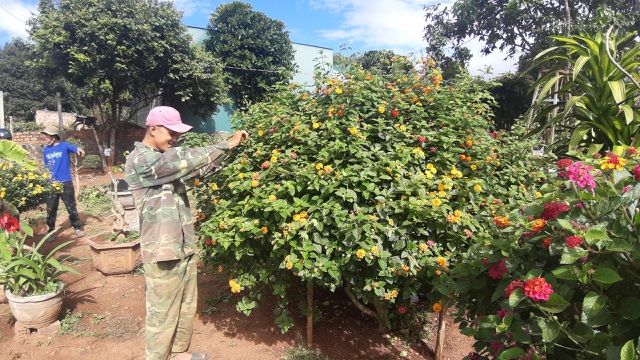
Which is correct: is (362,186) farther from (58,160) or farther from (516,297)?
(58,160)

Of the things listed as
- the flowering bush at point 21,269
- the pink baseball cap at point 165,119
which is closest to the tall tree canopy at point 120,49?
the flowering bush at point 21,269

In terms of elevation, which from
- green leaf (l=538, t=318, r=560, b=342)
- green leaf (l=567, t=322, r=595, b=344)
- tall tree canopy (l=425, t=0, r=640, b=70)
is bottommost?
green leaf (l=567, t=322, r=595, b=344)

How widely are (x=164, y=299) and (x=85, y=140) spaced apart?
13.3 m

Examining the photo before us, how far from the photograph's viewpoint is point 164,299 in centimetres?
231

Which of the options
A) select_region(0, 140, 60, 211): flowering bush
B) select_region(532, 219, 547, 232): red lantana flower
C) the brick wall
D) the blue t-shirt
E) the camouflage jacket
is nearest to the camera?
select_region(532, 219, 547, 232): red lantana flower

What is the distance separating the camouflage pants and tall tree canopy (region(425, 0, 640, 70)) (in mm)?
9048

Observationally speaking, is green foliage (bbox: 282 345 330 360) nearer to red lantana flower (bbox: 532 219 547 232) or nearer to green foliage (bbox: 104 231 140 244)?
red lantana flower (bbox: 532 219 547 232)

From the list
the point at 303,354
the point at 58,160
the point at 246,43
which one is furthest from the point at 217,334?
the point at 246,43

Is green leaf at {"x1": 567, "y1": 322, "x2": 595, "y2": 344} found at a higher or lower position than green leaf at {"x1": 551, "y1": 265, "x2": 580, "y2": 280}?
lower

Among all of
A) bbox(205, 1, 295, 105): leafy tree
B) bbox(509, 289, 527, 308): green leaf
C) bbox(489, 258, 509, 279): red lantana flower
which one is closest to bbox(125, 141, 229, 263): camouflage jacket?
bbox(489, 258, 509, 279): red lantana flower

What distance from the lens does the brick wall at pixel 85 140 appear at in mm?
12242

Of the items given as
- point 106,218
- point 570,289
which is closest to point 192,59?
point 106,218

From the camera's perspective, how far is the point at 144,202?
2258 mm

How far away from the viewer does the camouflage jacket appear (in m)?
2.20
